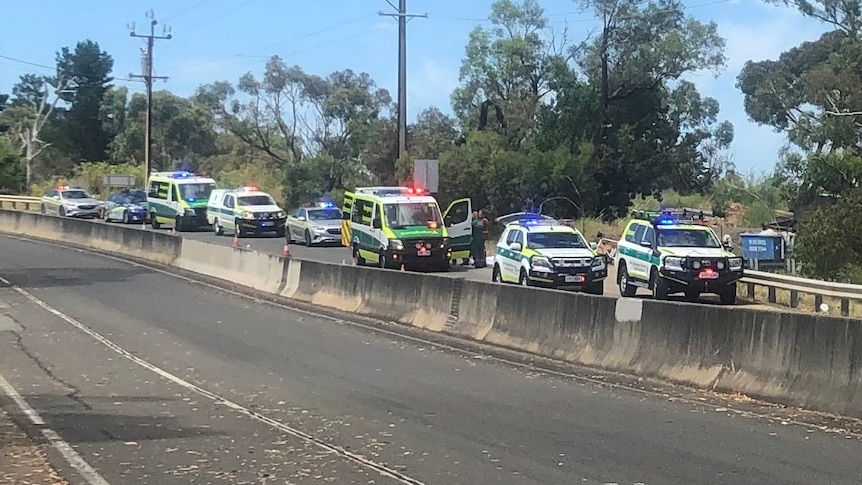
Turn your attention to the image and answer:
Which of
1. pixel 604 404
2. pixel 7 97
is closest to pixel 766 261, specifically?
pixel 604 404

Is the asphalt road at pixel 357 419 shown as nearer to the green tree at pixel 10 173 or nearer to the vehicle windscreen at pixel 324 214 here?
the vehicle windscreen at pixel 324 214

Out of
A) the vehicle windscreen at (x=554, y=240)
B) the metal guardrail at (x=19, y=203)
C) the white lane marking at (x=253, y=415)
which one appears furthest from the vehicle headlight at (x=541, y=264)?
the metal guardrail at (x=19, y=203)

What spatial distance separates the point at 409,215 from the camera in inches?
1254

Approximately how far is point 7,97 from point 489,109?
244 feet

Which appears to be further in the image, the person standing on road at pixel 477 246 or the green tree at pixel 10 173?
the green tree at pixel 10 173

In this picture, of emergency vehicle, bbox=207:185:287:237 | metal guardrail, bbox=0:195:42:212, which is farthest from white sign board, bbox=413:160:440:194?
metal guardrail, bbox=0:195:42:212

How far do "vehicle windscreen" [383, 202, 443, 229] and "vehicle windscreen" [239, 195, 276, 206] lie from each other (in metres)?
16.2

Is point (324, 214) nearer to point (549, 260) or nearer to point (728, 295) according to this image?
point (549, 260)

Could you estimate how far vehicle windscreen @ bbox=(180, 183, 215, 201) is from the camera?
1943 inches

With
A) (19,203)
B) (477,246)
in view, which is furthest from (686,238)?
(19,203)

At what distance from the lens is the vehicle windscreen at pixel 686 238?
25312mm

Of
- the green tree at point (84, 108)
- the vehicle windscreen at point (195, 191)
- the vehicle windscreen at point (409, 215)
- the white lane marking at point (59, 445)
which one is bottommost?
the white lane marking at point (59, 445)

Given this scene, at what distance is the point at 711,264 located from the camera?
24.7 meters

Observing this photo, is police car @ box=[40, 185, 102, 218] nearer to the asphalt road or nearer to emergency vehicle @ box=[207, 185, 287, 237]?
emergency vehicle @ box=[207, 185, 287, 237]
